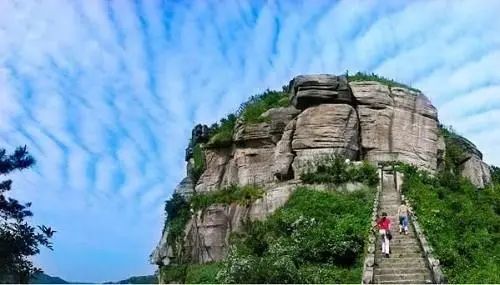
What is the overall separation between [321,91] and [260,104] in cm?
477

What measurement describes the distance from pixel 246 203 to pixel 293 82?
832cm

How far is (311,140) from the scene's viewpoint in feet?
99.8

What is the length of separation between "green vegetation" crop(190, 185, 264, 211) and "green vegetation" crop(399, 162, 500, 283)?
7302 millimetres

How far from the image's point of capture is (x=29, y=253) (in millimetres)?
9500

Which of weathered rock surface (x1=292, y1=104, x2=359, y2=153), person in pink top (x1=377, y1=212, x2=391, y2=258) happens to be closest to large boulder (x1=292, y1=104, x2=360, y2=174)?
weathered rock surface (x1=292, y1=104, x2=359, y2=153)

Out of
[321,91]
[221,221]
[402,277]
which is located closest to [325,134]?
[321,91]

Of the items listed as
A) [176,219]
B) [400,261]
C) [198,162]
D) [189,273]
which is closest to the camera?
[400,261]

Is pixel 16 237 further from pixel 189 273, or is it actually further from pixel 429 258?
pixel 189 273

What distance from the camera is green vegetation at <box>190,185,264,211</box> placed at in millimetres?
29383

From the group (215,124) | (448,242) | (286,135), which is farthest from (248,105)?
(448,242)

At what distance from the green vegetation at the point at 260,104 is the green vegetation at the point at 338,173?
5839 millimetres

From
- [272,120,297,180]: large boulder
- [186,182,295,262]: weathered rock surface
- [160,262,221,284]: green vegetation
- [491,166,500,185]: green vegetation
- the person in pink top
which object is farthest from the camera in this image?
[491,166,500,185]: green vegetation

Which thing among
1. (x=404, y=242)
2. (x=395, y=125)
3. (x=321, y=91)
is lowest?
(x=404, y=242)

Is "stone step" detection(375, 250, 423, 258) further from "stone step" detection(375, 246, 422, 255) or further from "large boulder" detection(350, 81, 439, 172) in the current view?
"large boulder" detection(350, 81, 439, 172)
